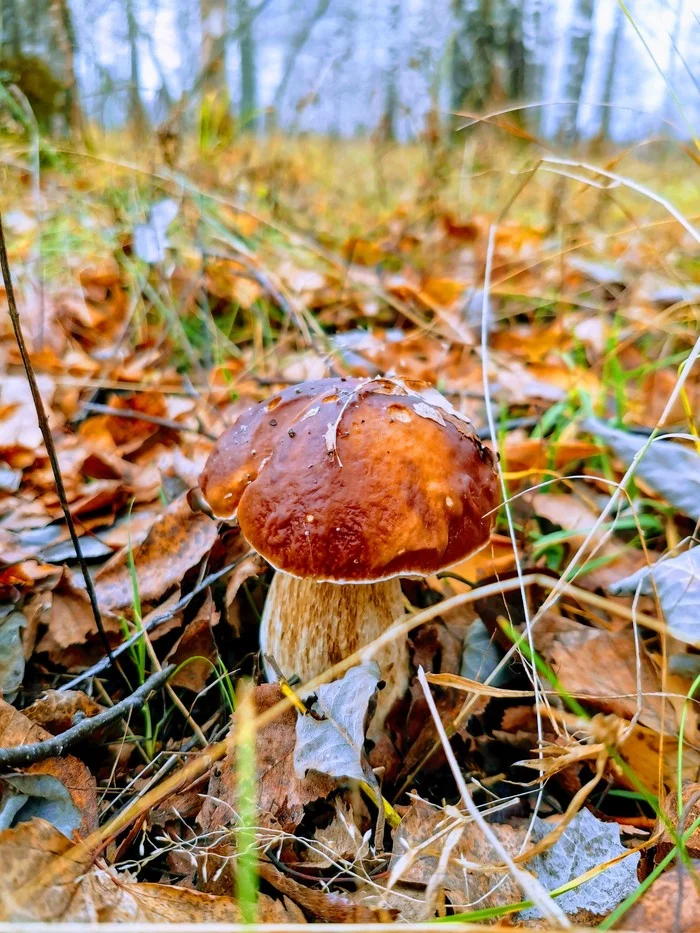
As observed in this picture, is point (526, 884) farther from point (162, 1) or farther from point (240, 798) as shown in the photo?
point (162, 1)

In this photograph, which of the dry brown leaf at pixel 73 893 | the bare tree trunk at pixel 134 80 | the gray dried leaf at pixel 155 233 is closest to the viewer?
the dry brown leaf at pixel 73 893

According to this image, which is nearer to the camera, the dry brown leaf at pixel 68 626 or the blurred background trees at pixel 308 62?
the dry brown leaf at pixel 68 626

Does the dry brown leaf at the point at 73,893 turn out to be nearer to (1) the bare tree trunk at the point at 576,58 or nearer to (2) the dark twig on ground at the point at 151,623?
(2) the dark twig on ground at the point at 151,623

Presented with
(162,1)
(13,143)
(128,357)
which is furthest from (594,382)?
(162,1)

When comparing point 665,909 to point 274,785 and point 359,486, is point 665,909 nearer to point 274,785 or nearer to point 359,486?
point 274,785

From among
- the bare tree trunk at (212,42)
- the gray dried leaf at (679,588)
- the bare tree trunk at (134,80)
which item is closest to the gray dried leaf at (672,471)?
the gray dried leaf at (679,588)

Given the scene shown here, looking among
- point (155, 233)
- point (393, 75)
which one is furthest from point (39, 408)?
point (393, 75)

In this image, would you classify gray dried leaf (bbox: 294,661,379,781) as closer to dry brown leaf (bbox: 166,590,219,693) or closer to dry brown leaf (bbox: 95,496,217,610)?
dry brown leaf (bbox: 166,590,219,693)
